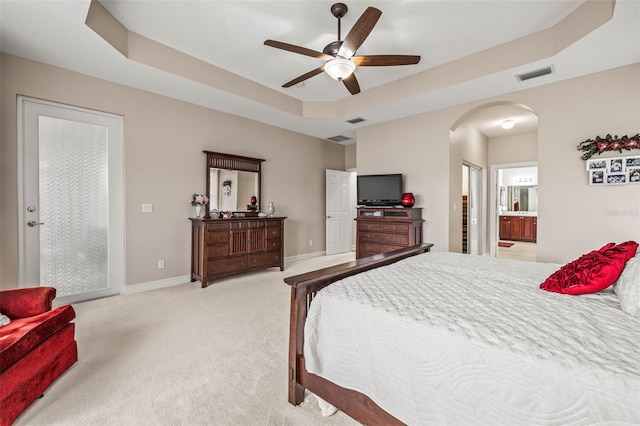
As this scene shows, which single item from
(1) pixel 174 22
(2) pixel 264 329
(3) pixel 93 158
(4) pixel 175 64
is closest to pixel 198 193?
(3) pixel 93 158

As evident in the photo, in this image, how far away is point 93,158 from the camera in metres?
3.44

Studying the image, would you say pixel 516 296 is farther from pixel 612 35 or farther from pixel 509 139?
pixel 509 139

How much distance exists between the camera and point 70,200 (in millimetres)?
3283

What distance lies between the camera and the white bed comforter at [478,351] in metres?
0.86

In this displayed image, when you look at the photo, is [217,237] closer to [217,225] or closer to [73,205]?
[217,225]

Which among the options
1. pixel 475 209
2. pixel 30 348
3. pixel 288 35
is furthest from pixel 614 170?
pixel 30 348

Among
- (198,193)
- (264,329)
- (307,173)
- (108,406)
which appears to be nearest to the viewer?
(108,406)

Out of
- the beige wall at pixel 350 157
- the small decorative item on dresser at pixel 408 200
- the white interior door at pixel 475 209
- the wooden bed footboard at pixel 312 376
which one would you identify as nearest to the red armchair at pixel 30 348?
the wooden bed footboard at pixel 312 376

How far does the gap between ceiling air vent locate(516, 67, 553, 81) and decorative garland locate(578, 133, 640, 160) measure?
0.94m

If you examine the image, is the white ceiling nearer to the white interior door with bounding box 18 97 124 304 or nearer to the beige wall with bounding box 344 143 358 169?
the white interior door with bounding box 18 97 124 304

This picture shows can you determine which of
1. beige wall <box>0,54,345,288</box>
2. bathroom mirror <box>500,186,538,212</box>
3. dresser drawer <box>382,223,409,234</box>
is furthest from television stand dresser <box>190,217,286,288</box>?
bathroom mirror <box>500,186,538,212</box>

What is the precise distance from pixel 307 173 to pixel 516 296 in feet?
16.3

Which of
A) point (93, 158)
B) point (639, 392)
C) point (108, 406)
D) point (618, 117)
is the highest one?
point (618, 117)

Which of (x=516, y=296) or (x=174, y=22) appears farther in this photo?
(x=174, y=22)
